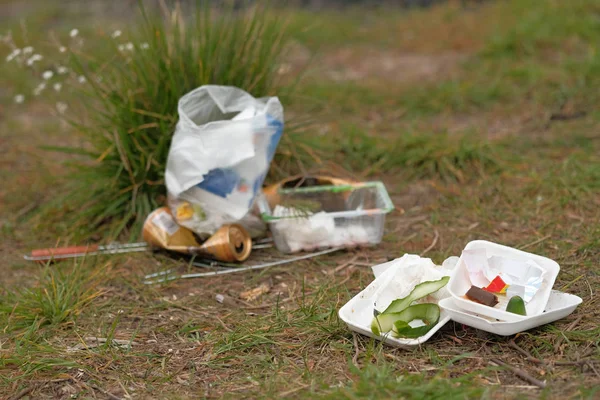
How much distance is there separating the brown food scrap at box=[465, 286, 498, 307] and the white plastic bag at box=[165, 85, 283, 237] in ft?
3.53

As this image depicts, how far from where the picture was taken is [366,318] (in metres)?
2.31

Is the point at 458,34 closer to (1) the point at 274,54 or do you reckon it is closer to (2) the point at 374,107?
(2) the point at 374,107

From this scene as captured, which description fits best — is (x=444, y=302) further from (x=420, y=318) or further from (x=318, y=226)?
(x=318, y=226)

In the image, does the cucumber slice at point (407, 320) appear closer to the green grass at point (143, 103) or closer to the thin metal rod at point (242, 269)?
the thin metal rod at point (242, 269)

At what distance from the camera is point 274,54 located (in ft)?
11.1

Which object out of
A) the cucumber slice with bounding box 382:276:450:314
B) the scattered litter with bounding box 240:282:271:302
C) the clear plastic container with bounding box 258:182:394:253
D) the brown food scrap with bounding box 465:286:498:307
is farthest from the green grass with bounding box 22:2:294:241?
the brown food scrap with bounding box 465:286:498:307

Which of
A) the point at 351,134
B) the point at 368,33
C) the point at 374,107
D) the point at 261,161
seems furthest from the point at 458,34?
the point at 261,161

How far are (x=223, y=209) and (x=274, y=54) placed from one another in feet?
2.85

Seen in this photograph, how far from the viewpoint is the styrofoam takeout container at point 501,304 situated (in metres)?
2.12

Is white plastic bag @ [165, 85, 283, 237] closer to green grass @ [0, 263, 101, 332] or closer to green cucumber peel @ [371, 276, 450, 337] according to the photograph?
green grass @ [0, 263, 101, 332]

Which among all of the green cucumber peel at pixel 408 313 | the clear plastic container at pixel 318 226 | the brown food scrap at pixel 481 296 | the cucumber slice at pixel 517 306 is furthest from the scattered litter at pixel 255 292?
the cucumber slice at pixel 517 306

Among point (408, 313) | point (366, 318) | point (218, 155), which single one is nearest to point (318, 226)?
point (218, 155)

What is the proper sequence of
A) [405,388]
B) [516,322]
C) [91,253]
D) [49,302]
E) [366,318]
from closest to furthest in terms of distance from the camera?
[405,388], [516,322], [366,318], [49,302], [91,253]

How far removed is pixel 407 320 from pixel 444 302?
0.12m
